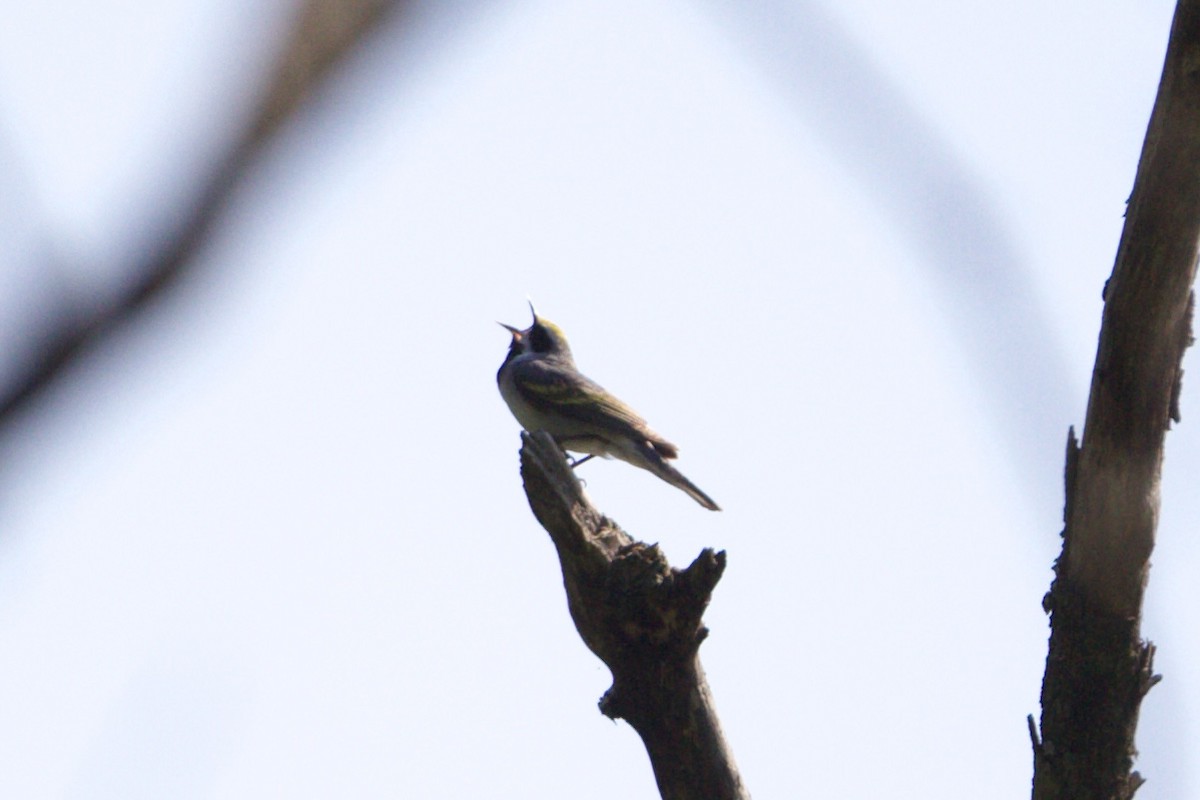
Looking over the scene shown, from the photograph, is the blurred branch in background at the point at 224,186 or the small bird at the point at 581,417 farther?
the small bird at the point at 581,417

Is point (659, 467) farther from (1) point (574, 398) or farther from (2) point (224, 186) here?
(2) point (224, 186)

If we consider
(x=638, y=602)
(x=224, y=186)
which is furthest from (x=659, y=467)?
(x=224, y=186)

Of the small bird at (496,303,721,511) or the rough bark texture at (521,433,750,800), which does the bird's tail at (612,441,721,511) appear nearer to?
the small bird at (496,303,721,511)

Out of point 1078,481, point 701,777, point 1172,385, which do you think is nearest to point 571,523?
point 701,777

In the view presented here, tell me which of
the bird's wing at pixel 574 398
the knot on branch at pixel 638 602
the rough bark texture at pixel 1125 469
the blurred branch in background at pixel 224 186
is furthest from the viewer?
the bird's wing at pixel 574 398

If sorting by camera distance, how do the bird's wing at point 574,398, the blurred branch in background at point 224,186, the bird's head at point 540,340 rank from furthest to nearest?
the bird's head at point 540,340
the bird's wing at point 574,398
the blurred branch in background at point 224,186

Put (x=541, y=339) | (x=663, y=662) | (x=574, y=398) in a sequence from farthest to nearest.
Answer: (x=541, y=339), (x=574, y=398), (x=663, y=662)

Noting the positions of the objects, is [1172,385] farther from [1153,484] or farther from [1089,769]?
[1089,769]

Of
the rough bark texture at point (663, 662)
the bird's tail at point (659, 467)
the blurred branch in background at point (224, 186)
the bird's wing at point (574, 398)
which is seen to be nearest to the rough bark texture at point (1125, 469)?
the rough bark texture at point (663, 662)

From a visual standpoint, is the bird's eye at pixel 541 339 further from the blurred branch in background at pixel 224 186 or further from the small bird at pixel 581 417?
the blurred branch in background at pixel 224 186
